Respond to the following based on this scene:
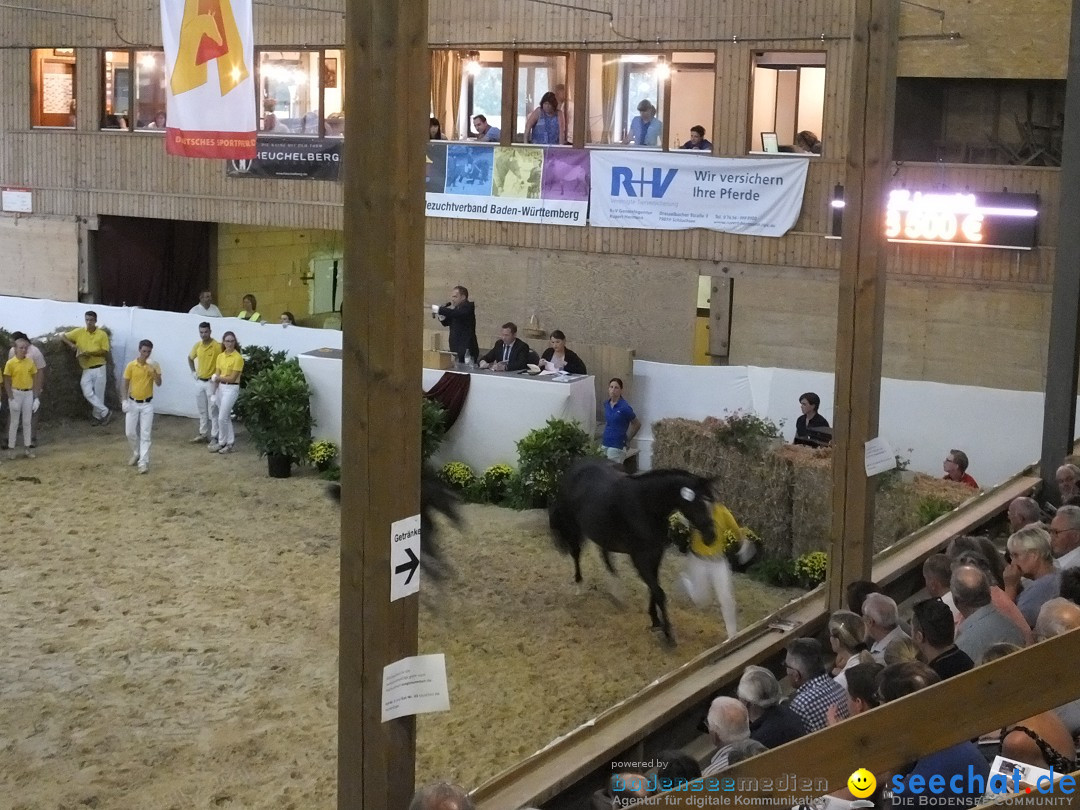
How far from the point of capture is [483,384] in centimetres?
1366

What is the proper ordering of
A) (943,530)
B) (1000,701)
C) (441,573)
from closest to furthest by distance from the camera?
(1000,701)
(943,530)
(441,573)

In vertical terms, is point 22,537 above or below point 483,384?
below

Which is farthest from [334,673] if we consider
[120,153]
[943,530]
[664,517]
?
[120,153]

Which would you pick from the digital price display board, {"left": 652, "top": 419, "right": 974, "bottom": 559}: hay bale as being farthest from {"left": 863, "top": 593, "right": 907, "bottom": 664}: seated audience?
the digital price display board

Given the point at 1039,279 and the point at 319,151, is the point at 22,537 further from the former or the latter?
the point at 1039,279

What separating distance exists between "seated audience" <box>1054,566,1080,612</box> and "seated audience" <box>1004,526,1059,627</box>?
158 millimetres

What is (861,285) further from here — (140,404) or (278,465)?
(140,404)

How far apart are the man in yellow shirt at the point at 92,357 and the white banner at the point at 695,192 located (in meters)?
6.31

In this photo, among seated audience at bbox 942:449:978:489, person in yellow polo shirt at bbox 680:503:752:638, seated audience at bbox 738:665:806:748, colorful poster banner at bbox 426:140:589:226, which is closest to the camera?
seated audience at bbox 738:665:806:748

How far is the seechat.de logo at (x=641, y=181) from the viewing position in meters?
16.2

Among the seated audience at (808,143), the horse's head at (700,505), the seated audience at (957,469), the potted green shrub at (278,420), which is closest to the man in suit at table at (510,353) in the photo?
the potted green shrub at (278,420)

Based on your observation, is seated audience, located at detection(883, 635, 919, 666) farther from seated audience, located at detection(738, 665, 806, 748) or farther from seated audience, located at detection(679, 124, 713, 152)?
seated audience, located at detection(679, 124, 713, 152)

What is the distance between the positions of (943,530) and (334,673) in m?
4.19

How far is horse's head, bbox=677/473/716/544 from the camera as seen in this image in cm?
833
